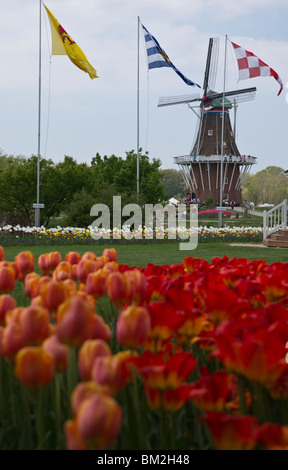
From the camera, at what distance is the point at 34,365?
966 mm

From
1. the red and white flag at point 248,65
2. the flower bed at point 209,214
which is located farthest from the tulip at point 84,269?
the flower bed at point 209,214

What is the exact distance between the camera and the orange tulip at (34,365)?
96 cm

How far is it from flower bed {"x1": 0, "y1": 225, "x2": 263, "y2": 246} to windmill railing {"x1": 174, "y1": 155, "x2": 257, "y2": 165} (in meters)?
24.9

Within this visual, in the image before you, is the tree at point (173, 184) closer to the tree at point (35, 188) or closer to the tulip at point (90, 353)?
the tree at point (35, 188)

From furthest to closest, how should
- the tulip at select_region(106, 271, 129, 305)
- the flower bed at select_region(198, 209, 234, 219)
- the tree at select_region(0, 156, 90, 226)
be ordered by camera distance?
the flower bed at select_region(198, 209, 234, 219) → the tree at select_region(0, 156, 90, 226) → the tulip at select_region(106, 271, 129, 305)

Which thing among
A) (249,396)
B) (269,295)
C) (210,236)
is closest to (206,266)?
(269,295)

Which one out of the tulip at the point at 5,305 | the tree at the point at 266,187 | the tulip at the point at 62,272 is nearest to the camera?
the tulip at the point at 5,305

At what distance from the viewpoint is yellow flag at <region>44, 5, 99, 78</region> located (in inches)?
753

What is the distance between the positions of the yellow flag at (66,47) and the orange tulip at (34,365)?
63.6 feet

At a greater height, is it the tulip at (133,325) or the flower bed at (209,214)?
the flower bed at (209,214)

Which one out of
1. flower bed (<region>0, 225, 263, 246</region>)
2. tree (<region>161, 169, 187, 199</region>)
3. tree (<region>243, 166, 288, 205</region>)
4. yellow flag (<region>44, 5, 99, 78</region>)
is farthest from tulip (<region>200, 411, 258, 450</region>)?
tree (<region>161, 169, 187, 199</region>)

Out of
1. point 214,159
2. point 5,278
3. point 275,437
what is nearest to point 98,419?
point 275,437

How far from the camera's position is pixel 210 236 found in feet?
65.9

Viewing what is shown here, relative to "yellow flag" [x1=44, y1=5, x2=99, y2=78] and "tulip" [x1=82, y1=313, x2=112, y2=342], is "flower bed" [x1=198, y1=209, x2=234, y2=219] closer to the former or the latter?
"yellow flag" [x1=44, y1=5, x2=99, y2=78]
